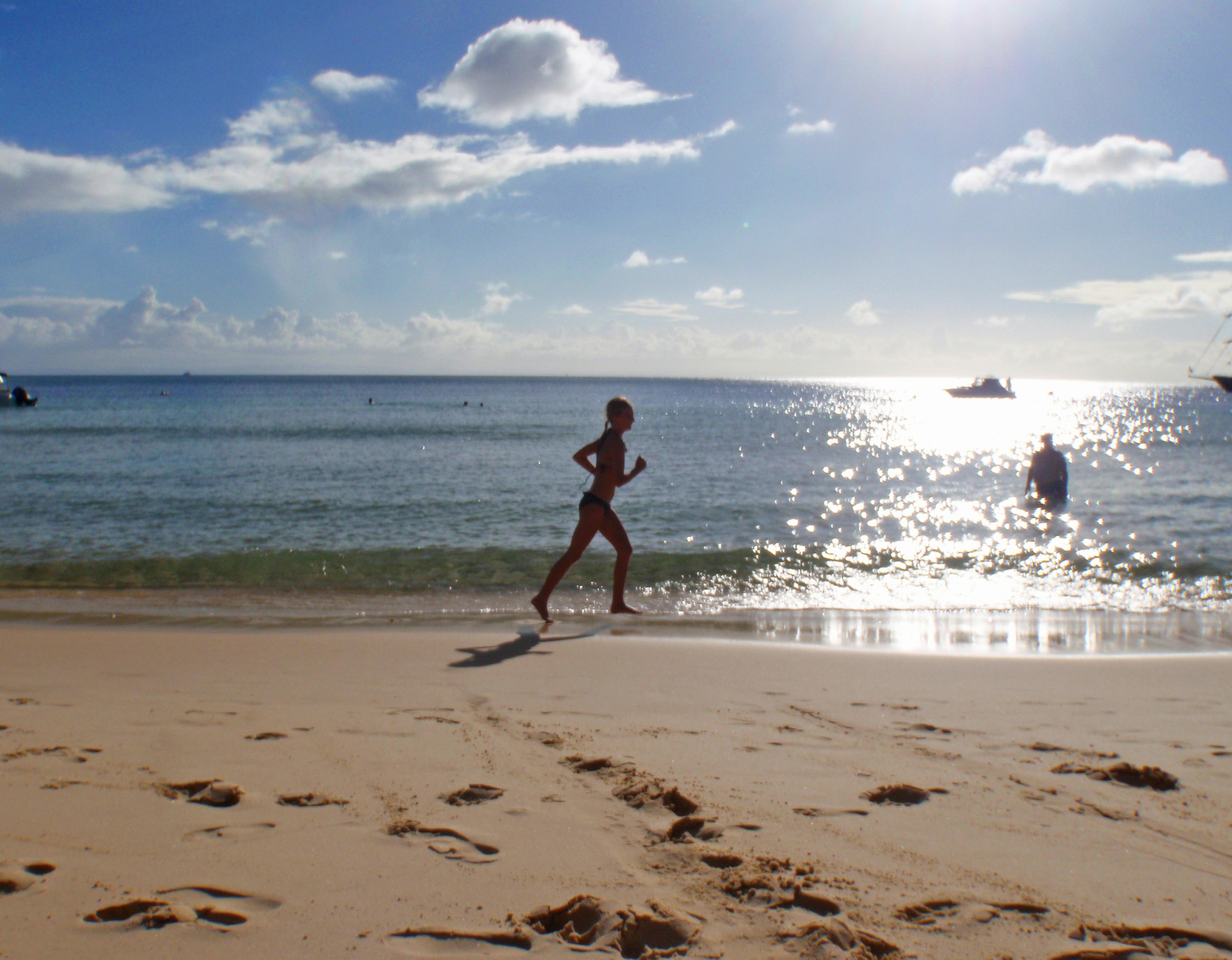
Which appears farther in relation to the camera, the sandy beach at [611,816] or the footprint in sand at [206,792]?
the footprint in sand at [206,792]

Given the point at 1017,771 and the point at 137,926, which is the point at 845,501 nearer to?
the point at 1017,771

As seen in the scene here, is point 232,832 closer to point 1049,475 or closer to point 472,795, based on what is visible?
point 472,795

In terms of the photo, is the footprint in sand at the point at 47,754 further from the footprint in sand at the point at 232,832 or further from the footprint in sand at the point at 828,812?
the footprint in sand at the point at 828,812

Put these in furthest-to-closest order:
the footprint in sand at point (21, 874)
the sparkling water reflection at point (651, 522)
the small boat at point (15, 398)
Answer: the small boat at point (15, 398)
the sparkling water reflection at point (651, 522)
the footprint in sand at point (21, 874)

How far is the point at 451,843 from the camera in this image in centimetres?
294

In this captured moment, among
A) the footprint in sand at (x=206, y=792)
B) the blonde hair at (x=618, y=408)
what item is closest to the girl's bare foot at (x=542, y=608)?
the blonde hair at (x=618, y=408)

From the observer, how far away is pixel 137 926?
236 cm

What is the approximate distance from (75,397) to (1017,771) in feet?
397

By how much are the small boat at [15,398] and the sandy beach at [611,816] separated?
82826 mm

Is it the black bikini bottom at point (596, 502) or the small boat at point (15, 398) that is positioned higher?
the small boat at point (15, 398)

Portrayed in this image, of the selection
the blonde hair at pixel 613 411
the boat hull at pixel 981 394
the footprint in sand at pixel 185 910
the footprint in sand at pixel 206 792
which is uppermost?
the boat hull at pixel 981 394

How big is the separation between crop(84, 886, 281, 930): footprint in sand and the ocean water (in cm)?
597

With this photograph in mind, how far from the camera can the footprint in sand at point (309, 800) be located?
3256mm

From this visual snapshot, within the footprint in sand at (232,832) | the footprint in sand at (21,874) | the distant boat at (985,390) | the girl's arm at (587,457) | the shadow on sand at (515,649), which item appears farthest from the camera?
the distant boat at (985,390)
